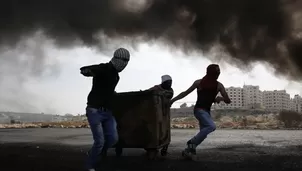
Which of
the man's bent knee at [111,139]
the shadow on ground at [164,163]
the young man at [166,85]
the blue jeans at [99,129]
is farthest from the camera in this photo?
the young man at [166,85]

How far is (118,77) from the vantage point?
5531 mm

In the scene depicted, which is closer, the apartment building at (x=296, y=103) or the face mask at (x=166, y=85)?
the face mask at (x=166, y=85)

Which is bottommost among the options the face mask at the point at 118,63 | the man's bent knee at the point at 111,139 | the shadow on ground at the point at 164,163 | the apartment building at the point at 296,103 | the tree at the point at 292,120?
the shadow on ground at the point at 164,163

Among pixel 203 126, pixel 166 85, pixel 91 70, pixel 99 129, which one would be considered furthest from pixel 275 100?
pixel 91 70

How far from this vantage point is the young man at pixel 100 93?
5281 mm

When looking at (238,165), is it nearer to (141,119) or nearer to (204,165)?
(204,165)

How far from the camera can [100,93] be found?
5.34m

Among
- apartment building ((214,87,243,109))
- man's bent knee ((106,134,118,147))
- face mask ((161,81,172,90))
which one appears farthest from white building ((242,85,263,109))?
man's bent knee ((106,134,118,147))

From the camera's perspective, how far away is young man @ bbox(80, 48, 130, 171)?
208 inches

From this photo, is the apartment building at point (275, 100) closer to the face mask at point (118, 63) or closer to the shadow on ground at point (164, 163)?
the shadow on ground at point (164, 163)

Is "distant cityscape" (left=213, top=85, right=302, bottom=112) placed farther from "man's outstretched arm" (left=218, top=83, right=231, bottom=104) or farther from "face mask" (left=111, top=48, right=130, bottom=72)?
"face mask" (left=111, top=48, right=130, bottom=72)

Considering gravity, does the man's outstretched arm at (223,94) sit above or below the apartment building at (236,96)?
below

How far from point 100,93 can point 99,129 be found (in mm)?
498

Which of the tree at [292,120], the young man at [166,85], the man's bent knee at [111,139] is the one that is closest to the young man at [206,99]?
the young man at [166,85]
